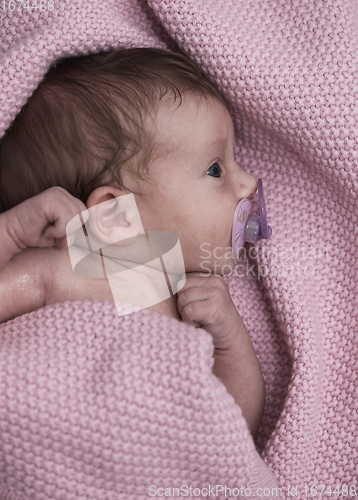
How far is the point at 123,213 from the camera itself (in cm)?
110

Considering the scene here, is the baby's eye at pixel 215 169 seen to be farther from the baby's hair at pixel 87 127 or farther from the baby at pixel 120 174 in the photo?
the baby's hair at pixel 87 127

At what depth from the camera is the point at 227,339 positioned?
1.18m

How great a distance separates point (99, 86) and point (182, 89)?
0.19 meters

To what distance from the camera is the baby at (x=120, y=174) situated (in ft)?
3.44

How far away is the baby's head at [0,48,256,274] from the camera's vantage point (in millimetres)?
1058

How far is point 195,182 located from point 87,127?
0.27 metres

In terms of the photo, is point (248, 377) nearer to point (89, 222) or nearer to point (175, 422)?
point (175, 422)

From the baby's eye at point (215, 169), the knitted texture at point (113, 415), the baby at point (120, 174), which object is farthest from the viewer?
the baby's eye at point (215, 169)

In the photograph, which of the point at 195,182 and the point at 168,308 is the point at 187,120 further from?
the point at 168,308

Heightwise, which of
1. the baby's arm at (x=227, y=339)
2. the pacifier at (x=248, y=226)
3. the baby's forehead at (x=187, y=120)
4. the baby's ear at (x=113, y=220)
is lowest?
the baby's arm at (x=227, y=339)

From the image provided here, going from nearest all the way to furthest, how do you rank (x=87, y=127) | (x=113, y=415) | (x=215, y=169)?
(x=113, y=415) → (x=87, y=127) → (x=215, y=169)

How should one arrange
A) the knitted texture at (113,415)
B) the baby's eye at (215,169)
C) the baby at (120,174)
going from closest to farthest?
the knitted texture at (113,415) → the baby at (120,174) → the baby's eye at (215,169)

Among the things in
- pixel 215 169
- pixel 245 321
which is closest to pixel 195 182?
pixel 215 169

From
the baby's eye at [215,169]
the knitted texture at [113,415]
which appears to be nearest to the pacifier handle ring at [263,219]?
the baby's eye at [215,169]
